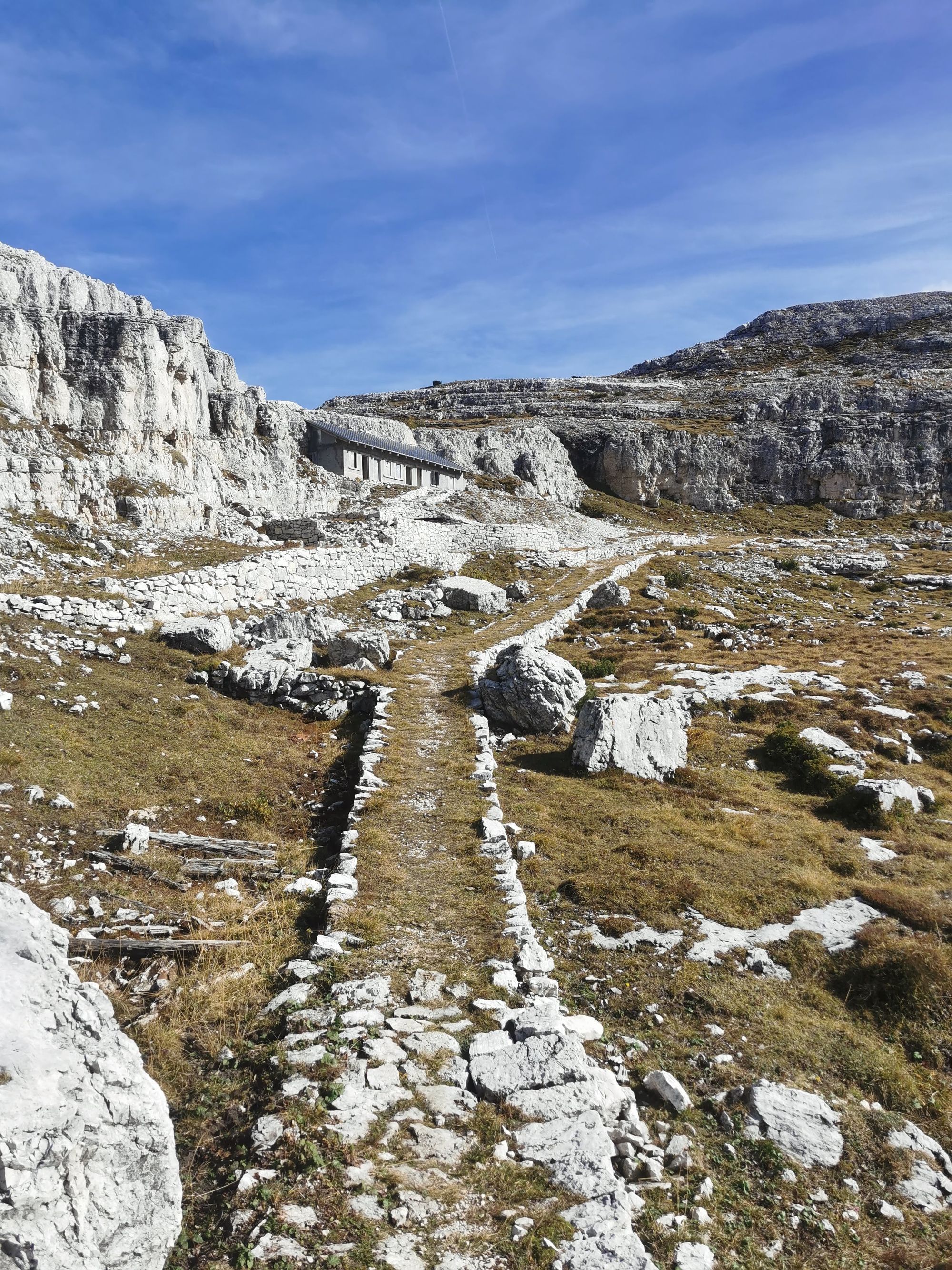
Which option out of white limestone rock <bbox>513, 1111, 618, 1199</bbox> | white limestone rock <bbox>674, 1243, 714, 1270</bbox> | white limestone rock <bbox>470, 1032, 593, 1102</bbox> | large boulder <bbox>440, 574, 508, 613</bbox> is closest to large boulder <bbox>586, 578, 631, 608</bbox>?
large boulder <bbox>440, 574, 508, 613</bbox>

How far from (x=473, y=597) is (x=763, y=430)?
309 ft

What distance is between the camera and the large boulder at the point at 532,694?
66.0 feet

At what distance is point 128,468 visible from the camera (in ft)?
140

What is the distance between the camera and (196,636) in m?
22.3

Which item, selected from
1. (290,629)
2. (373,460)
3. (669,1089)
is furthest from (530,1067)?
(373,460)

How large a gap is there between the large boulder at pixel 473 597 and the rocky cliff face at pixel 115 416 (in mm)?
18753

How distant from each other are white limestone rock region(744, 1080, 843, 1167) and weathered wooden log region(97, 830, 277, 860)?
8765 mm

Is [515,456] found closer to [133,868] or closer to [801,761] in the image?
[801,761]

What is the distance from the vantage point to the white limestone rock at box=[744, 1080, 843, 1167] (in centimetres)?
721

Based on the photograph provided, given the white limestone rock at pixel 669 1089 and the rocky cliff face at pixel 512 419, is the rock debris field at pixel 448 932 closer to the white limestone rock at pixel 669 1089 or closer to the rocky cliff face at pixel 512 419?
the white limestone rock at pixel 669 1089

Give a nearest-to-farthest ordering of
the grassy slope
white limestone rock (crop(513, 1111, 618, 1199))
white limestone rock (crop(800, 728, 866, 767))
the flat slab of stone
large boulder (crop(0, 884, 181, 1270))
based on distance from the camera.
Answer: large boulder (crop(0, 884, 181, 1270)) → white limestone rock (crop(513, 1111, 618, 1199)) → the flat slab of stone → the grassy slope → white limestone rock (crop(800, 728, 866, 767))

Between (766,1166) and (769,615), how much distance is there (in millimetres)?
41593

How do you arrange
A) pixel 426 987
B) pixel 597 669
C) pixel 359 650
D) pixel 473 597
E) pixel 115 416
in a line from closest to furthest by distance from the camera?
pixel 426 987 < pixel 359 650 < pixel 597 669 < pixel 473 597 < pixel 115 416

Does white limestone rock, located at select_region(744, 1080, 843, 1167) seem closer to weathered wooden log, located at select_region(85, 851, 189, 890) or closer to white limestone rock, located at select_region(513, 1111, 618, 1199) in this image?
white limestone rock, located at select_region(513, 1111, 618, 1199)
